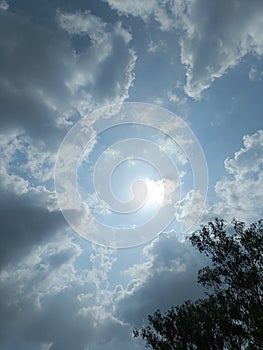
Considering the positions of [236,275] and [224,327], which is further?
Result: [224,327]

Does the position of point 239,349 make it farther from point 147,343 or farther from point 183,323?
point 147,343

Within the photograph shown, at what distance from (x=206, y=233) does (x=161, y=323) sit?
65.4 feet

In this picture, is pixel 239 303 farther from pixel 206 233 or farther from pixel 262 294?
pixel 206 233

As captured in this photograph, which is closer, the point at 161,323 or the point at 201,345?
the point at 201,345

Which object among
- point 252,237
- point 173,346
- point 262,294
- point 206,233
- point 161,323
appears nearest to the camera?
point 262,294

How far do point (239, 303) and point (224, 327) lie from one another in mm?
5457

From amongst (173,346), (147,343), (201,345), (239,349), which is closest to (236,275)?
(239,349)

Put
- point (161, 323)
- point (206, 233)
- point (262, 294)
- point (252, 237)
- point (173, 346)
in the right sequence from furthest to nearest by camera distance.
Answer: point (161, 323), point (173, 346), point (206, 233), point (252, 237), point (262, 294)

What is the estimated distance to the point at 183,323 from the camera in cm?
4525

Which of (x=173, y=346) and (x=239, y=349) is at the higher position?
(x=173, y=346)

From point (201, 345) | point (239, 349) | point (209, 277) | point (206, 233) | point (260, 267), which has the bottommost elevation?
point (239, 349)

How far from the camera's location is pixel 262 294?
34.9 metres

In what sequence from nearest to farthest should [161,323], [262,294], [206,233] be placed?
1. [262,294]
2. [206,233]
3. [161,323]

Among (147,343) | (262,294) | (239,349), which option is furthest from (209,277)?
(147,343)
